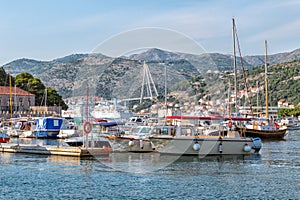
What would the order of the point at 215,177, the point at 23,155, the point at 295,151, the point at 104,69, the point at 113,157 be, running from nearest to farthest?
the point at 215,177, the point at 113,157, the point at 23,155, the point at 295,151, the point at 104,69

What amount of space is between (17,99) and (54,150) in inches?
2637

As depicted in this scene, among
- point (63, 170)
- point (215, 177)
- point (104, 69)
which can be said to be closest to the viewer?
point (215, 177)

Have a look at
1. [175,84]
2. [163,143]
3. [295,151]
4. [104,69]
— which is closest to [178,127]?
[163,143]

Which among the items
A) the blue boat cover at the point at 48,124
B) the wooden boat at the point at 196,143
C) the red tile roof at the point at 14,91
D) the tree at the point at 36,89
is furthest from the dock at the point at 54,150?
the tree at the point at 36,89

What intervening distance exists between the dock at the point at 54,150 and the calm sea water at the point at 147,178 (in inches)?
39.2

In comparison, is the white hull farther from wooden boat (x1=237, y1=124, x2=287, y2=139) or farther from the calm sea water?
wooden boat (x1=237, y1=124, x2=287, y2=139)

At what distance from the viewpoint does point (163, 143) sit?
39719 mm

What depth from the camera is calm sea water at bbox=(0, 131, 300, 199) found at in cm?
2433

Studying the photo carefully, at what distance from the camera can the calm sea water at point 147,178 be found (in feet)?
79.8

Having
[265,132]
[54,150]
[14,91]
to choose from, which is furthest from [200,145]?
[14,91]

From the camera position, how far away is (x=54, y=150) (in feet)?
132

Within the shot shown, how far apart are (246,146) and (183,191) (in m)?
16.6

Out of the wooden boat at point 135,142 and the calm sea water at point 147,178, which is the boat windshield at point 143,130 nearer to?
the wooden boat at point 135,142

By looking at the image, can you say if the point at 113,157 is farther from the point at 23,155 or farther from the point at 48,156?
the point at 23,155
